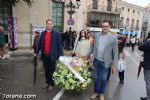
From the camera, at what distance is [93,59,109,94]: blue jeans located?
235 inches

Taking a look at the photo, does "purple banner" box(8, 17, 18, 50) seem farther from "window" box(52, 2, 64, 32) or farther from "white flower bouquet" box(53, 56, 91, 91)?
"white flower bouquet" box(53, 56, 91, 91)

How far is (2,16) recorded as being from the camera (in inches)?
742

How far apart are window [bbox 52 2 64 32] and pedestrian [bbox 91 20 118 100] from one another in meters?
16.2

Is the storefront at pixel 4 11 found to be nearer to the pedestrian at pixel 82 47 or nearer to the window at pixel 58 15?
the window at pixel 58 15

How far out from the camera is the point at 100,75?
612 cm

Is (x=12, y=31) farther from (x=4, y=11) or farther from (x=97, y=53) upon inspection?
(x=97, y=53)

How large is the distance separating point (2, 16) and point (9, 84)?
41.4 ft

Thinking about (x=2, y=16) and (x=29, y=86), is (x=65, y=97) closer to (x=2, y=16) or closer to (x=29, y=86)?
(x=29, y=86)

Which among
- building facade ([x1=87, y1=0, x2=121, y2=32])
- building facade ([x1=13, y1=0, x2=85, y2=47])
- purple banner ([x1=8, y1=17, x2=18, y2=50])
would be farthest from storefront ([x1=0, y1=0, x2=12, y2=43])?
building facade ([x1=87, y1=0, x2=121, y2=32])

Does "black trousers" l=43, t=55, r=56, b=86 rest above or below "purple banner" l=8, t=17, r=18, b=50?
below

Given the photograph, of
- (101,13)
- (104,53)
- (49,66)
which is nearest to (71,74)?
(49,66)

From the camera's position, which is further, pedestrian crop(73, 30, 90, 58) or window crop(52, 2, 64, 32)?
window crop(52, 2, 64, 32)

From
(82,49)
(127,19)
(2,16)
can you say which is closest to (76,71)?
(82,49)

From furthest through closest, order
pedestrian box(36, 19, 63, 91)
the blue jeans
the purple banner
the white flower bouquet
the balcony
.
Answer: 1. the balcony
2. the purple banner
3. pedestrian box(36, 19, 63, 91)
4. the white flower bouquet
5. the blue jeans
